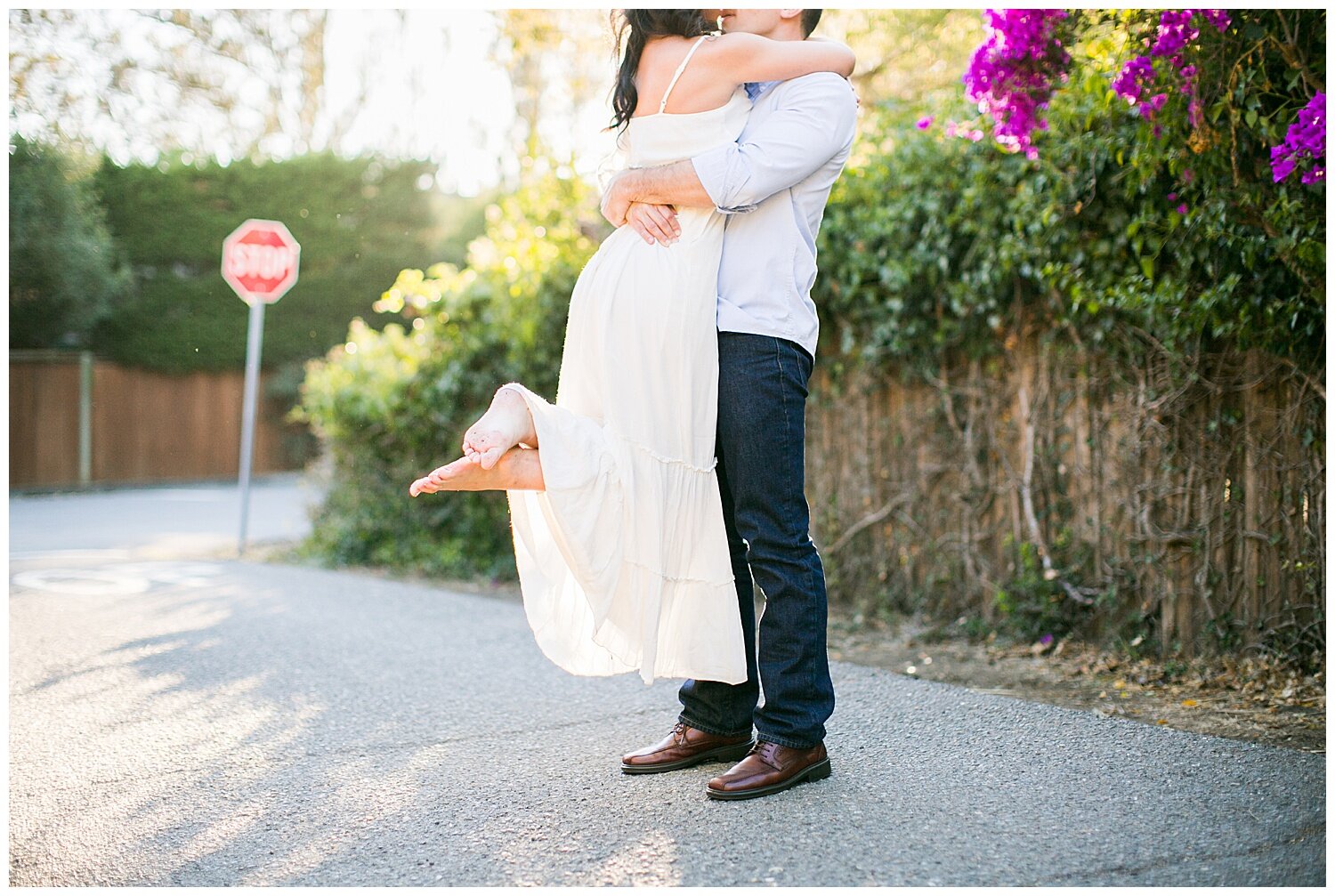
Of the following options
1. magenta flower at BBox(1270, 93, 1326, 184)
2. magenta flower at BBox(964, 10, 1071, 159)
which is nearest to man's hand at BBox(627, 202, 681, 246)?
magenta flower at BBox(1270, 93, 1326, 184)

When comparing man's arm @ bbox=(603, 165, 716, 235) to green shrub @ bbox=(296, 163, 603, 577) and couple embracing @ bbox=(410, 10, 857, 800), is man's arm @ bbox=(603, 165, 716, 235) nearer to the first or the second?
couple embracing @ bbox=(410, 10, 857, 800)

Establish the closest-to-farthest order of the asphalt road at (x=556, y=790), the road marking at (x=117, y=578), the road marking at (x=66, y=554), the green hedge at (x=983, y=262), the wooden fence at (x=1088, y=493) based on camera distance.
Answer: the asphalt road at (x=556, y=790) → the green hedge at (x=983, y=262) → the wooden fence at (x=1088, y=493) → the road marking at (x=117, y=578) → the road marking at (x=66, y=554)

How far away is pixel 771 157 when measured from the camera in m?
2.19

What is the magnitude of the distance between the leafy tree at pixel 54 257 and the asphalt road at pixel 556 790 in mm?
8614

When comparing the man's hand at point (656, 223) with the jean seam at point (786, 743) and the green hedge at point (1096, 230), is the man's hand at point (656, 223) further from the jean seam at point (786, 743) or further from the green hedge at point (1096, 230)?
the green hedge at point (1096, 230)

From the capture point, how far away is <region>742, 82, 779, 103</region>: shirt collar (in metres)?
2.38

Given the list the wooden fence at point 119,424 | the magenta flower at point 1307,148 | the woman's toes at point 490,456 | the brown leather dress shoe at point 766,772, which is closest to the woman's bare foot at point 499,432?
the woman's toes at point 490,456

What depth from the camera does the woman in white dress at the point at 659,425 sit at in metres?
2.23

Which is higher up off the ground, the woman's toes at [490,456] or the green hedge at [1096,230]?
the green hedge at [1096,230]

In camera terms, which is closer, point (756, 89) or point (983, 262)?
point (756, 89)

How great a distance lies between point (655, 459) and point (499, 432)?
331 mm

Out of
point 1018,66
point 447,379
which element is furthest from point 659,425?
point 447,379

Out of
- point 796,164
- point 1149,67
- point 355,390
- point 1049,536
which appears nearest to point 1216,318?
point 1149,67

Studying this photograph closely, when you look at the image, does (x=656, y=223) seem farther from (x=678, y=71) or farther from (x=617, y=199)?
(x=678, y=71)
